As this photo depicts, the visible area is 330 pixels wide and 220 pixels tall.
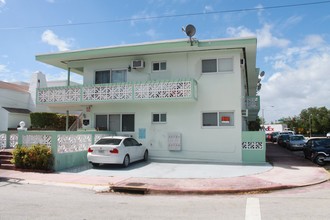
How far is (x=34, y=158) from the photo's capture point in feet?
43.2

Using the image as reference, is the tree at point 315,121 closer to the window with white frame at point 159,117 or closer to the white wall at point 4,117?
the window with white frame at point 159,117

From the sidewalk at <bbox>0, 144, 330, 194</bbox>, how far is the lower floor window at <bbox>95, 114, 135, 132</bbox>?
242 inches

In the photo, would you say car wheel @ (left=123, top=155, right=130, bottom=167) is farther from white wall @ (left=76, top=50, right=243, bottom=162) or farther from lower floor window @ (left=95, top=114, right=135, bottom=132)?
lower floor window @ (left=95, top=114, right=135, bottom=132)

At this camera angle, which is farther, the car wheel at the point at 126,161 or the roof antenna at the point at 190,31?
the roof antenna at the point at 190,31

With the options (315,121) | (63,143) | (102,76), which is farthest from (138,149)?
(315,121)

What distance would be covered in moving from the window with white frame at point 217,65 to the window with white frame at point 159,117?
3.51 meters

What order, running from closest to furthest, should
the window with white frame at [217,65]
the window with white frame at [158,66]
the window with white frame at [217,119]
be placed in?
the window with white frame at [217,119], the window with white frame at [217,65], the window with white frame at [158,66]

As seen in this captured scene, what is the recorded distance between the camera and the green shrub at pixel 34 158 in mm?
13072

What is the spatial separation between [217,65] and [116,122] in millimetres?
7068

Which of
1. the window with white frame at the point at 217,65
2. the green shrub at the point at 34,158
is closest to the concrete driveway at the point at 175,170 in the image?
the green shrub at the point at 34,158

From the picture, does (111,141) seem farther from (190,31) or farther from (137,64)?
(190,31)

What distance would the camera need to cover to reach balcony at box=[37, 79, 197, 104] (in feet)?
52.4

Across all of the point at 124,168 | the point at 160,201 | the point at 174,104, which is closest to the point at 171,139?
the point at 174,104

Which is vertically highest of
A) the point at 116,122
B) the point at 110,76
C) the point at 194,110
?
the point at 110,76
